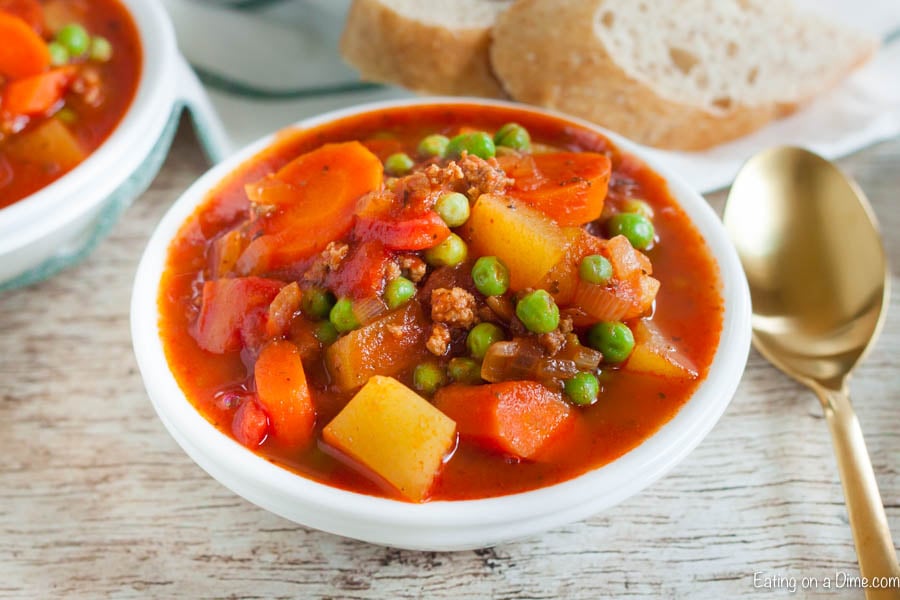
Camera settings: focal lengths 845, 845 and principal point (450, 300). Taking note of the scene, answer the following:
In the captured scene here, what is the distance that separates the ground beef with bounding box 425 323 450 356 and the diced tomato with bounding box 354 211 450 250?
0.25 m

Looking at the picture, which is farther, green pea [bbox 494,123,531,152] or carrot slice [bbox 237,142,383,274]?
green pea [bbox 494,123,531,152]

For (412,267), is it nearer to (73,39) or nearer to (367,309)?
(367,309)

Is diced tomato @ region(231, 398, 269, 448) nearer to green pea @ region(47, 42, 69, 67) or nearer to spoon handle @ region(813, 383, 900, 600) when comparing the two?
spoon handle @ region(813, 383, 900, 600)

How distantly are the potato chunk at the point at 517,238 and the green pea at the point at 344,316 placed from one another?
422mm

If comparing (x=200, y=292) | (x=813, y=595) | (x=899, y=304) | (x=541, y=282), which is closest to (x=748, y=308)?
(x=541, y=282)

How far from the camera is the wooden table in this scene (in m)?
2.77

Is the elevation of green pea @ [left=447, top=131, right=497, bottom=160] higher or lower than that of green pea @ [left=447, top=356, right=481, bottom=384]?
higher

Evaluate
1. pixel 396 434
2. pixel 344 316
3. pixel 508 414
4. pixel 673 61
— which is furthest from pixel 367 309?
pixel 673 61

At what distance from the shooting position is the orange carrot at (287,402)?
243 cm

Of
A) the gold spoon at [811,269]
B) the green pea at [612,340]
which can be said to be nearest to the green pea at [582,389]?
the green pea at [612,340]

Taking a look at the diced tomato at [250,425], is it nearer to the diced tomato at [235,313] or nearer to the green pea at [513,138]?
the diced tomato at [235,313]

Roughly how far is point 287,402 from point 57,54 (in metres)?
2.35

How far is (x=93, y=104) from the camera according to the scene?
148 inches

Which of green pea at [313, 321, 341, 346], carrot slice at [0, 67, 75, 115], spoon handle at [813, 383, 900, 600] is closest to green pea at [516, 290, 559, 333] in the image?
green pea at [313, 321, 341, 346]
